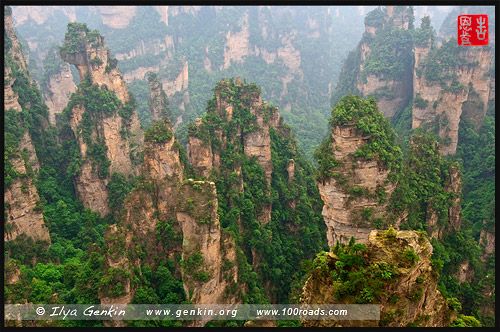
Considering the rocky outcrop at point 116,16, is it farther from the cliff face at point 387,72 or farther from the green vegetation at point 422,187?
the green vegetation at point 422,187

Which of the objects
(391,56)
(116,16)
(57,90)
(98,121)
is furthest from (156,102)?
(116,16)

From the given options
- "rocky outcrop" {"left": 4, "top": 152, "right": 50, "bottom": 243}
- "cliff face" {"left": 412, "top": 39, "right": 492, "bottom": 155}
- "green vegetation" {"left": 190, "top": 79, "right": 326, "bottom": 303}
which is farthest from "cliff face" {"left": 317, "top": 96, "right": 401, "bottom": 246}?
"cliff face" {"left": 412, "top": 39, "right": 492, "bottom": 155}

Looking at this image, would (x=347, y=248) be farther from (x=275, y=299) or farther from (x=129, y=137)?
(x=129, y=137)

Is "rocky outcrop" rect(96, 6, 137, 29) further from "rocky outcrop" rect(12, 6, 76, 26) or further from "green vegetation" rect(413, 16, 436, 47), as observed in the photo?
"green vegetation" rect(413, 16, 436, 47)

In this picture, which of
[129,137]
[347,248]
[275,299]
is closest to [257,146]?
[275,299]

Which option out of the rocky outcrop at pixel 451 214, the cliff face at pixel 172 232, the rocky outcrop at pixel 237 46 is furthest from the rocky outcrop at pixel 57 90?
the rocky outcrop at pixel 451 214

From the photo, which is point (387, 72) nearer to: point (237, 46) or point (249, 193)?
point (249, 193)
